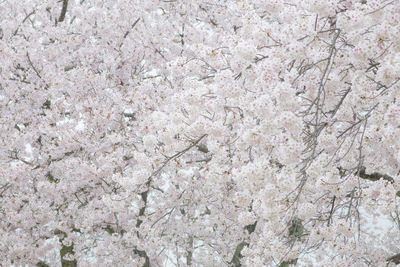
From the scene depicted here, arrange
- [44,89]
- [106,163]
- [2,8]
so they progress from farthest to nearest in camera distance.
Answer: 1. [2,8]
2. [44,89]
3. [106,163]

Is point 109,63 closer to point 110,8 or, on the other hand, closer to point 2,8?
point 110,8

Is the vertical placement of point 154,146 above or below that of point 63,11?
below

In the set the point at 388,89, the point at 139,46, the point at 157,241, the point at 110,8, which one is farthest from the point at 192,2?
the point at 388,89

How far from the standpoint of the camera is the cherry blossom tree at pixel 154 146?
490 cm

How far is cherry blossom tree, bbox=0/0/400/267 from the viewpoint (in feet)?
16.1

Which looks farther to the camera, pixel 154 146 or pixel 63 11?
pixel 63 11

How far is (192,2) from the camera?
909cm

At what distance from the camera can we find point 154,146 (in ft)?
19.9

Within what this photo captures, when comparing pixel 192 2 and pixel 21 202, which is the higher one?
pixel 192 2

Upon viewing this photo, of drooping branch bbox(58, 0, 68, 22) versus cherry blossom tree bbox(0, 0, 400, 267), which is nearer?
cherry blossom tree bbox(0, 0, 400, 267)

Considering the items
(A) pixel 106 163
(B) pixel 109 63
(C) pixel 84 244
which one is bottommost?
(C) pixel 84 244

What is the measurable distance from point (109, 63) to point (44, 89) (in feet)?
4.54

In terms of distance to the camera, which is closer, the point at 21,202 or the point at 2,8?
the point at 21,202

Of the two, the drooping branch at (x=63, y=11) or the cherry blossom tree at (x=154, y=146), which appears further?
the drooping branch at (x=63, y=11)
